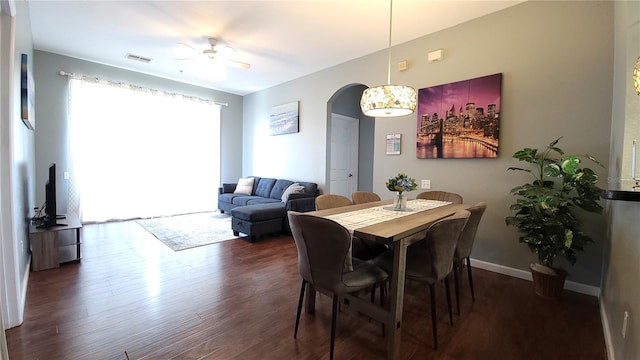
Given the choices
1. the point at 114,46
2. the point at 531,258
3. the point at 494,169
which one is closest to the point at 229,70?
the point at 114,46

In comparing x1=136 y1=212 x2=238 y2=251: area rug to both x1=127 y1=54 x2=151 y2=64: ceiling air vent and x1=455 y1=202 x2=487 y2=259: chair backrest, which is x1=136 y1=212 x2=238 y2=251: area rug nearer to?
x1=127 y1=54 x2=151 y2=64: ceiling air vent

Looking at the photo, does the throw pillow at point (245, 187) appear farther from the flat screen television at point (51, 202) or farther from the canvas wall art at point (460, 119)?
the canvas wall art at point (460, 119)

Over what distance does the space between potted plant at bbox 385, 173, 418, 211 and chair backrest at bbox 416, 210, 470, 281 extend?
0.55 meters

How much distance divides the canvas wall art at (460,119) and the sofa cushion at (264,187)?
3214 mm

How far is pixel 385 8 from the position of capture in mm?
2973

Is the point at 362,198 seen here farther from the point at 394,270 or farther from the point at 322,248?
the point at 322,248

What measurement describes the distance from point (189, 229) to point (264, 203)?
137 centimetres

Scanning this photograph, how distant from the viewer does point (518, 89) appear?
9.50ft

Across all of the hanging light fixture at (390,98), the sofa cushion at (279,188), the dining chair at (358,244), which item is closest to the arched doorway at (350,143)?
the sofa cushion at (279,188)

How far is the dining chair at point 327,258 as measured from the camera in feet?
5.10

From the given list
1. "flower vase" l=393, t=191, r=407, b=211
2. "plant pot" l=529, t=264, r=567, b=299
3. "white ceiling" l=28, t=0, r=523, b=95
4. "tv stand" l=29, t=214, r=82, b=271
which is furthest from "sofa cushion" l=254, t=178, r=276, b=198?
"plant pot" l=529, t=264, r=567, b=299

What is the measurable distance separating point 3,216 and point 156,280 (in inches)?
50.4

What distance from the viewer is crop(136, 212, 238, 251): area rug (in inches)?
160

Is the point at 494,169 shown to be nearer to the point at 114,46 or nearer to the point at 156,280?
the point at 156,280
